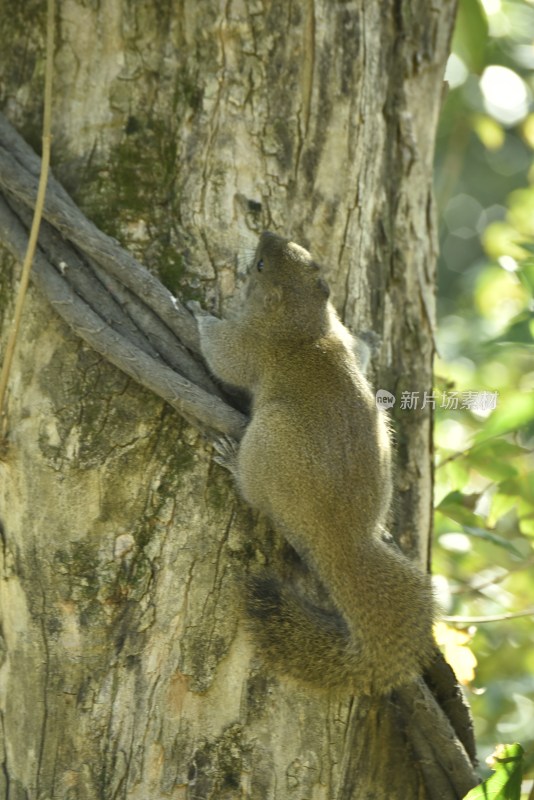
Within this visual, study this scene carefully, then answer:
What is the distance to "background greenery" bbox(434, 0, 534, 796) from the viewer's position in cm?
365

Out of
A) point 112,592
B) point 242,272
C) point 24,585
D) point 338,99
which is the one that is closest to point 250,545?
point 112,592

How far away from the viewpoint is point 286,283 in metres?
3.61

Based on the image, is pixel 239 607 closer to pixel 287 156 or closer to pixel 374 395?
pixel 374 395

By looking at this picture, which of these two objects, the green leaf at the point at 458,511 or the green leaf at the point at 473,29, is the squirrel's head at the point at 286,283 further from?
the green leaf at the point at 473,29

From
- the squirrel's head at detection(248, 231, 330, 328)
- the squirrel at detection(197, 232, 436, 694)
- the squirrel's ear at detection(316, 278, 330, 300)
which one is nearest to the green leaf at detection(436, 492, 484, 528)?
the squirrel at detection(197, 232, 436, 694)

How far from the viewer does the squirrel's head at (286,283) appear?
321cm

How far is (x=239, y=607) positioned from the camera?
2.63 m

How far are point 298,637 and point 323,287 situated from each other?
118 cm

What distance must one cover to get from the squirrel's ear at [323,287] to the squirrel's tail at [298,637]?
3.35 feet

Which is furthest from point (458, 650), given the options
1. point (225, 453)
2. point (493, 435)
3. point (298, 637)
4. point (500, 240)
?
point (500, 240)

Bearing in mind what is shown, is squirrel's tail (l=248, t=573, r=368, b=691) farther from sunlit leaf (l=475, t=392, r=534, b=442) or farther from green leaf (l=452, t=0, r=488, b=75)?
green leaf (l=452, t=0, r=488, b=75)

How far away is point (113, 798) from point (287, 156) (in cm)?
192

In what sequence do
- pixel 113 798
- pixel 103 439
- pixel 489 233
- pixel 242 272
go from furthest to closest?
pixel 489 233 → pixel 242 272 → pixel 103 439 → pixel 113 798

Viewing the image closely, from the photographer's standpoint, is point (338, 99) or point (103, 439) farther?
point (338, 99)
